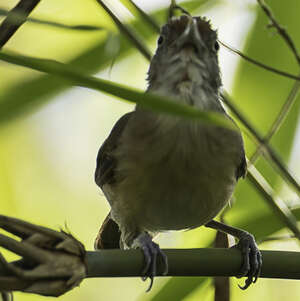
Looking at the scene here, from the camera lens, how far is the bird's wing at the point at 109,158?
2492mm

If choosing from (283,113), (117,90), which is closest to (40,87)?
(283,113)

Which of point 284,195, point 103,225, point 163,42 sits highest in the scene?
point 163,42

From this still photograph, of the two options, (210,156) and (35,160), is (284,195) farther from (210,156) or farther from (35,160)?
(35,160)

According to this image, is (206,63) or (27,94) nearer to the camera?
(27,94)

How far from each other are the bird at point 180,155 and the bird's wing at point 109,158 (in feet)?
0.16

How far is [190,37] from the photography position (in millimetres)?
2090

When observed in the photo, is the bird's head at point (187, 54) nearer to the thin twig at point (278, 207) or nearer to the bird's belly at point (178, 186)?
the bird's belly at point (178, 186)

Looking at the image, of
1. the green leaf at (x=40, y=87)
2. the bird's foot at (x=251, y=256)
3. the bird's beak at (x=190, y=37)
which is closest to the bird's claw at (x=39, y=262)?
the green leaf at (x=40, y=87)

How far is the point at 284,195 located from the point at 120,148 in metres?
0.62

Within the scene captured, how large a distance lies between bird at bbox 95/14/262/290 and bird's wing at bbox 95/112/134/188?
49 mm

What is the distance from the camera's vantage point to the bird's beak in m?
2.09

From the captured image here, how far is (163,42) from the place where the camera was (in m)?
2.25

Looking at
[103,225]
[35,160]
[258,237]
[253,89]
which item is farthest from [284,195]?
[35,160]

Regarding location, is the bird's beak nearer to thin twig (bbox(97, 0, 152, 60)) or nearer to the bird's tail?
thin twig (bbox(97, 0, 152, 60))
